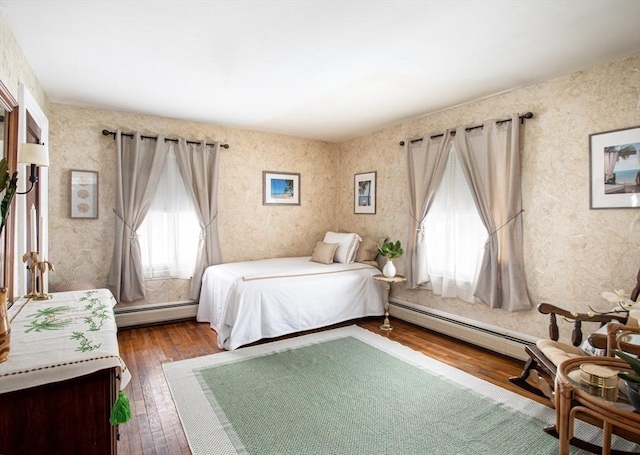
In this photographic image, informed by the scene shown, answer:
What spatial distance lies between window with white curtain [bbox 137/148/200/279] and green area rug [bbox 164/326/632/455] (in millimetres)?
1534

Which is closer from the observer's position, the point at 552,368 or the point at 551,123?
the point at 552,368

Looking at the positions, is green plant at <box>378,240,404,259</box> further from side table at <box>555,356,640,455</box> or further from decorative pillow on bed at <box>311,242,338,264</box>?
side table at <box>555,356,640,455</box>

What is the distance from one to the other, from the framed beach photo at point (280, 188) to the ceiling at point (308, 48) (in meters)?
1.44

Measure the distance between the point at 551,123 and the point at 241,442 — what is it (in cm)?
343

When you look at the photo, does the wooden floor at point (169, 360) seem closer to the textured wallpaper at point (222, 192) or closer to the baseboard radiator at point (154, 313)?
the baseboard radiator at point (154, 313)

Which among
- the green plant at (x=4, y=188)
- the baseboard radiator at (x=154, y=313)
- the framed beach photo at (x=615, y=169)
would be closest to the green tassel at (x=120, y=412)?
the green plant at (x=4, y=188)

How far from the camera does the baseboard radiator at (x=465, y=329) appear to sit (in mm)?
3213

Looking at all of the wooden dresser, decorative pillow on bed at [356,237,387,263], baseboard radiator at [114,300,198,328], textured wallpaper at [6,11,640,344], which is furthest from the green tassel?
decorative pillow on bed at [356,237,387,263]

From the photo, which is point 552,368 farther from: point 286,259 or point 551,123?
point 286,259

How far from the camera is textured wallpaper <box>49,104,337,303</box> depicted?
3.77 metres

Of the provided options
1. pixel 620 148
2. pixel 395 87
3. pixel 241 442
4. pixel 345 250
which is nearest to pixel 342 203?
pixel 345 250

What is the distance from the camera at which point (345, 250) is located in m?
4.66

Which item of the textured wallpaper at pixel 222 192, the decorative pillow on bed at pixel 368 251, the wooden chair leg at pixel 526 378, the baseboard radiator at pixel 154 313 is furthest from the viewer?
the decorative pillow on bed at pixel 368 251

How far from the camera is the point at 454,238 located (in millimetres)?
3771
